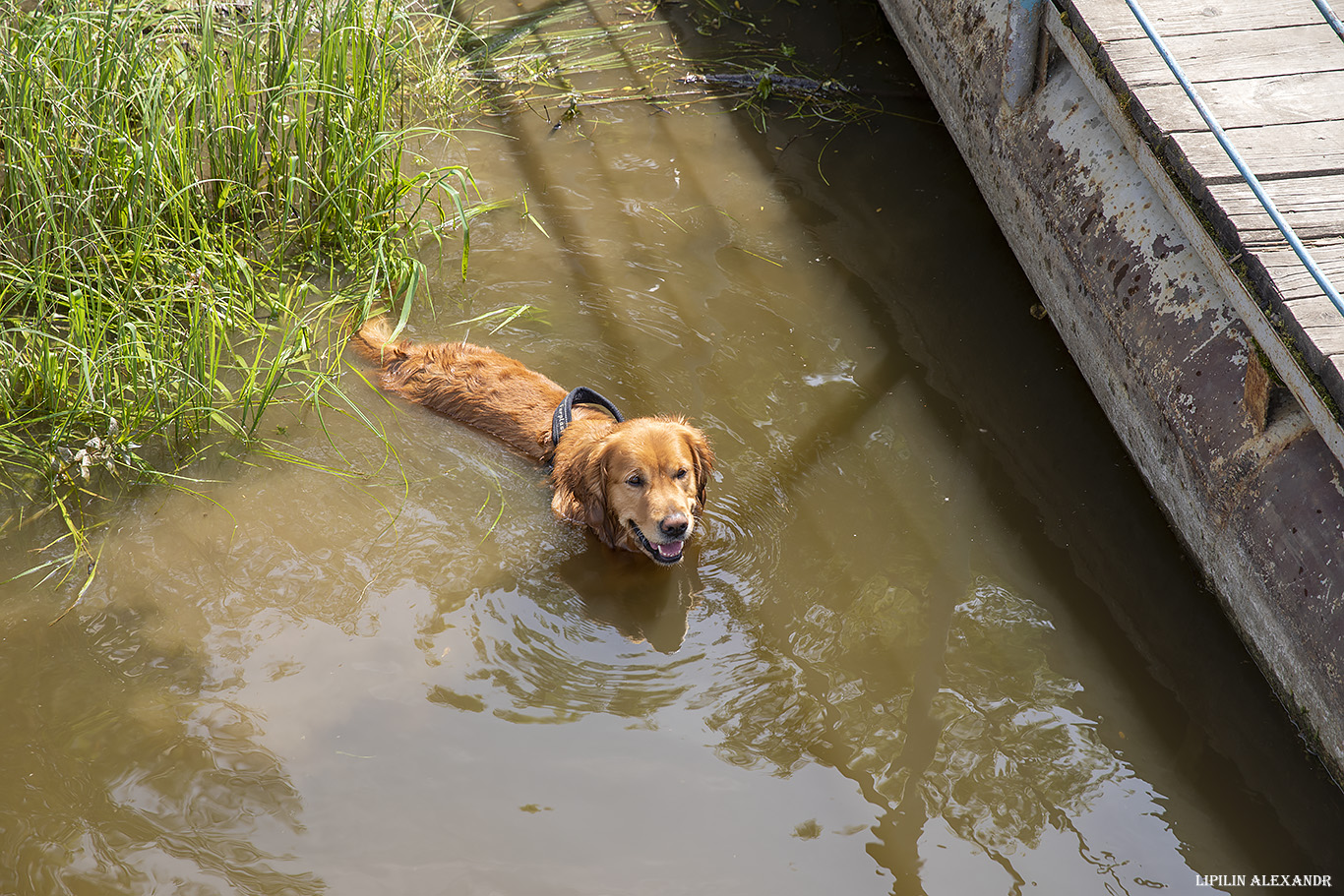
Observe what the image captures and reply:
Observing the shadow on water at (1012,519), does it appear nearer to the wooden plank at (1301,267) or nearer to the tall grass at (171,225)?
the wooden plank at (1301,267)

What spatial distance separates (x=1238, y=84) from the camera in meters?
3.68

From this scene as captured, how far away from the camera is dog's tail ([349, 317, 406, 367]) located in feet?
13.3

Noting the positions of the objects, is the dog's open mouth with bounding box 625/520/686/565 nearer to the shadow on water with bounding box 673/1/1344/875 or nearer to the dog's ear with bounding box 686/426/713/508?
the dog's ear with bounding box 686/426/713/508

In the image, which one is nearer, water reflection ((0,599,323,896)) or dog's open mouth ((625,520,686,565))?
water reflection ((0,599,323,896))

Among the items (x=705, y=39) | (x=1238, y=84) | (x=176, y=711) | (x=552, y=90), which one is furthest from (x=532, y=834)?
(x=705, y=39)

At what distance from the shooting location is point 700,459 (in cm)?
351

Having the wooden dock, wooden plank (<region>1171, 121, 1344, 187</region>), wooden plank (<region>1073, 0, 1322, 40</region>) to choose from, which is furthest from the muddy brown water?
wooden plank (<region>1073, 0, 1322, 40</region>)

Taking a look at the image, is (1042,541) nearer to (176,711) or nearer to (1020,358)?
(1020,358)

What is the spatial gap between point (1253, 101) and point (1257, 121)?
0.41 ft

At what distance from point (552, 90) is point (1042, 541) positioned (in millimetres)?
3808

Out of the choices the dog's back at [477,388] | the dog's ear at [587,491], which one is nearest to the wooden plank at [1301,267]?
the dog's ear at [587,491]

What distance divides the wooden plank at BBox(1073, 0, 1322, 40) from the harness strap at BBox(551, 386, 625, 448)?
92.9 inches

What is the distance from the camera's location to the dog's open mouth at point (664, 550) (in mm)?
3354

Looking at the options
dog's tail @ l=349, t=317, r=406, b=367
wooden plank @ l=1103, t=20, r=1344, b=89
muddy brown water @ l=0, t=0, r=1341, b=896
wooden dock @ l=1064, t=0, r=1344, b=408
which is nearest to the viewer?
muddy brown water @ l=0, t=0, r=1341, b=896
